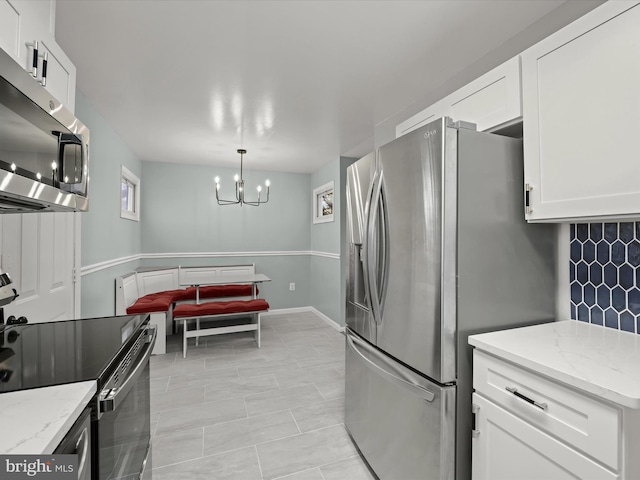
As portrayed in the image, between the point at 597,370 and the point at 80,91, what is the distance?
3627mm

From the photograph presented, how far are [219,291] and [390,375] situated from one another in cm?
368

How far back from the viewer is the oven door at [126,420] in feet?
2.87

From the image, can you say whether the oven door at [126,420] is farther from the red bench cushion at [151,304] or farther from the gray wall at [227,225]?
the gray wall at [227,225]

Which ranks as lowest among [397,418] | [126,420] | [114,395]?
[397,418]

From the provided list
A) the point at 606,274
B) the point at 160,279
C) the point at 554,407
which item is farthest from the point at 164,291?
the point at 606,274

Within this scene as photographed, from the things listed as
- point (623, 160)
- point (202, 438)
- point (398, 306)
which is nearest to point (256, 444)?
point (202, 438)

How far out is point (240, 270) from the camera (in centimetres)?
520

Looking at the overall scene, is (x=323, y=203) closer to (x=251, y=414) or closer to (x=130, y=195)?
(x=130, y=195)

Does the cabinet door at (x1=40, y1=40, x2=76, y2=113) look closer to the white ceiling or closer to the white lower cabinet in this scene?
the white ceiling

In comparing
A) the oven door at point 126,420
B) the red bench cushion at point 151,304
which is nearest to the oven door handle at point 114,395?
the oven door at point 126,420

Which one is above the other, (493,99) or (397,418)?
(493,99)

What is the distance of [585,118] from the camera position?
1.16 meters

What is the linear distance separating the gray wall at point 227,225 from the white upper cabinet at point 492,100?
160 inches

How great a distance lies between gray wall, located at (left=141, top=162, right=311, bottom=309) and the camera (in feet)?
16.2
